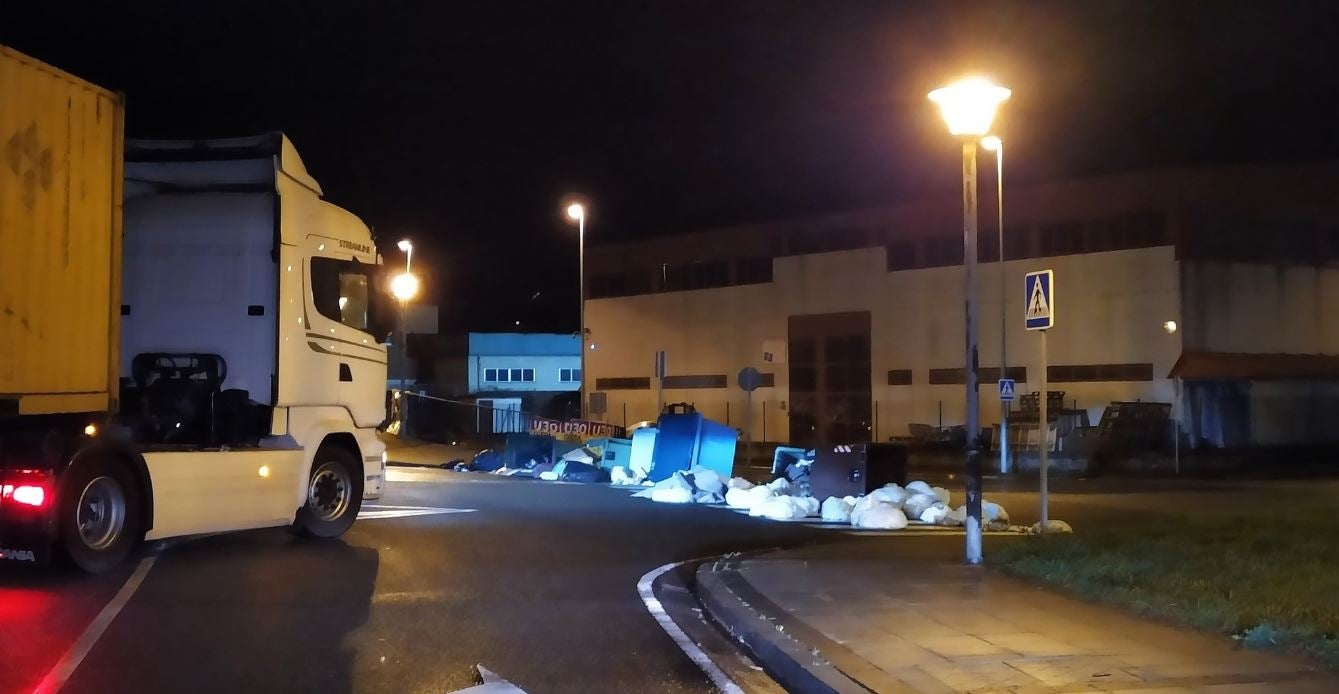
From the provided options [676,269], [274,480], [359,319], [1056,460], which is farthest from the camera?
[676,269]

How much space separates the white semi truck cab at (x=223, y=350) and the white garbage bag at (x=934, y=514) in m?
7.00

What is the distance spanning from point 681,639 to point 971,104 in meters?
5.80

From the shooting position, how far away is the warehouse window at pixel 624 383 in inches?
2041

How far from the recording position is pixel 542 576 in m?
10.9

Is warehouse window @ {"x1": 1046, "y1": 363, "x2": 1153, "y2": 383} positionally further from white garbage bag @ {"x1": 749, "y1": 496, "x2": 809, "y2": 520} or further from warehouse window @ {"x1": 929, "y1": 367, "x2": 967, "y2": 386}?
white garbage bag @ {"x1": 749, "y1": 496, "x2": 809, "y2": 520}

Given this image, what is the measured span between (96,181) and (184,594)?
145 inches

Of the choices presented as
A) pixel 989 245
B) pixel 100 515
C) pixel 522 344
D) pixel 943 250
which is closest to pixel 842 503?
pixel 100 515

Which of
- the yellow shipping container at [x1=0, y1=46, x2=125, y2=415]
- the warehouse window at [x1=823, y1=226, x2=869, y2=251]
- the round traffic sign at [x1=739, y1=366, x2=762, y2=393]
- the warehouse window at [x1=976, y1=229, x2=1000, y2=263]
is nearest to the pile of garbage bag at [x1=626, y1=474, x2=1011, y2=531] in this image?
the round traffic sign at [x1=739, y1=366, x2=762, y2=393]

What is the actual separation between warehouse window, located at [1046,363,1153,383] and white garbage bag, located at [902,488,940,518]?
20.5 metres

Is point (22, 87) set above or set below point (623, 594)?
above

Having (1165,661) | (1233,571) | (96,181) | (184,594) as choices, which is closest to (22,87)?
(96,181)

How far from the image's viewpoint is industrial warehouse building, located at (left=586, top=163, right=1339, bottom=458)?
35.2m

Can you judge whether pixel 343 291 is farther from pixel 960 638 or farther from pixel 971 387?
pixel 960 638

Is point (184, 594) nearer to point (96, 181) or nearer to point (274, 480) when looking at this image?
point (274, 480)
